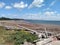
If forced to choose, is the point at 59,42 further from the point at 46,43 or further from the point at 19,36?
the point at 19,36

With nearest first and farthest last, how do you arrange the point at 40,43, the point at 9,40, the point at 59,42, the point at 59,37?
1. the point at 40,43
2. the point at 59,42
3. the point at 59,37
4. the point at 9,40

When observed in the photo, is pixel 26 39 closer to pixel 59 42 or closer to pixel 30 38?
pixel 30 38

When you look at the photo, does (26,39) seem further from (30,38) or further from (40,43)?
(40,43)

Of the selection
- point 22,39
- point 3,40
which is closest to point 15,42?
point 22,39

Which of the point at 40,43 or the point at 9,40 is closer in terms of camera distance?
the point at 40,43

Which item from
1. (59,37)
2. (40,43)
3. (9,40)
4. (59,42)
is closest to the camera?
(40,43)

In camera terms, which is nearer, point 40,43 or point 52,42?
point 40,43

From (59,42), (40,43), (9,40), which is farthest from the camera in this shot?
(9,40)

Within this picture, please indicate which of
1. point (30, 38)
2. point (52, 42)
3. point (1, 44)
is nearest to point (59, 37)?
point (52, 42)
